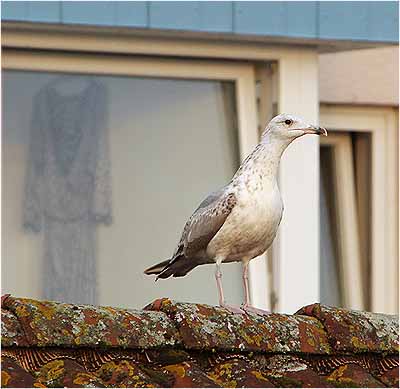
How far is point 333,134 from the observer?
15.3 m

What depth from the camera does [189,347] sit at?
19.6 feet

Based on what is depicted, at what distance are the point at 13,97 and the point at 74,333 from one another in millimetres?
7324

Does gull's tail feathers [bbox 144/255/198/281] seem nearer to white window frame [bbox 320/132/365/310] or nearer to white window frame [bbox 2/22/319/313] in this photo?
white window frame [bbox 2/22/319/313]

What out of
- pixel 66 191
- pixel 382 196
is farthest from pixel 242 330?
pixel 382 196

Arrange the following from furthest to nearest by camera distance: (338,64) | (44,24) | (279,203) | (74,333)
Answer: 1. (338,64)
2. (44,24)
3. (279,203)
4. (74,333)

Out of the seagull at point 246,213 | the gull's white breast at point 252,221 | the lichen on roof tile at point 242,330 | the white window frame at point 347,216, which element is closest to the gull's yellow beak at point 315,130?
the seagull at point 246,213

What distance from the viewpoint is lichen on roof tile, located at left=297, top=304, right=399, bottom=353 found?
6293 millimetres

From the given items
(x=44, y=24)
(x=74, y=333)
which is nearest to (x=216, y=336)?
(x=74, y=333)

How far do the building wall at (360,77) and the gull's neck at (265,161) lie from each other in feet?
23.5

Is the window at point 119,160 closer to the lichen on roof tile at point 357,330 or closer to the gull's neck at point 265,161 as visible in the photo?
the gull's neck at point 265,161

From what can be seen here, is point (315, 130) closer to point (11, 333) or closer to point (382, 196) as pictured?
point (11, 333)

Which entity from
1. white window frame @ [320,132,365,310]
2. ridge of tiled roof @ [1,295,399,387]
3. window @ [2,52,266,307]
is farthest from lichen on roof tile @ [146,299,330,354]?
white window frame @ [320,132,365,310]

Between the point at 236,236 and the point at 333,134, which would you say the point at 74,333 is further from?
the point at 333,134

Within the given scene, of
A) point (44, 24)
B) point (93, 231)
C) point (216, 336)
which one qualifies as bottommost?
point (93, 231)
